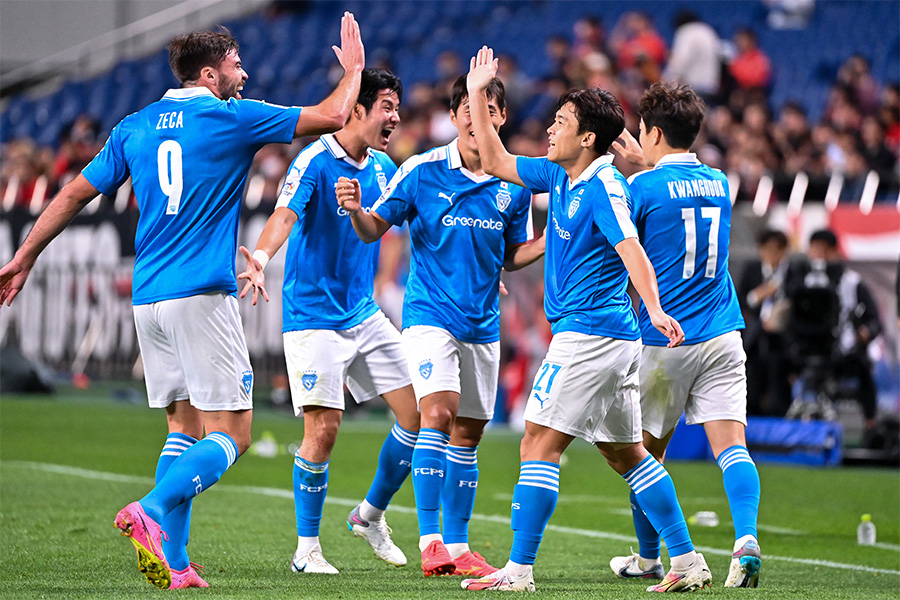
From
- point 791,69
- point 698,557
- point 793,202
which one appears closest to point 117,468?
point 698,557

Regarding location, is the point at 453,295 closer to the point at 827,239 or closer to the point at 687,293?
the point at 687,293

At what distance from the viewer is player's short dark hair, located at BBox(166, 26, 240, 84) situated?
5.33m

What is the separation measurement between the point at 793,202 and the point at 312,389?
960cm

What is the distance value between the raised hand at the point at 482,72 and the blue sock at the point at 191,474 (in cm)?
188

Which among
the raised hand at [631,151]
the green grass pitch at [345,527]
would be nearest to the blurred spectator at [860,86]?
the green grass pitch at [345,527]

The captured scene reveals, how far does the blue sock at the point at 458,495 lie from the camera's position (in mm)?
6051

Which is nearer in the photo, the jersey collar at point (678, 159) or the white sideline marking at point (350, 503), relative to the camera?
the jersey collar at point (678, 159)

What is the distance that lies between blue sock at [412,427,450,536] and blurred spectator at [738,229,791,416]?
6979mm

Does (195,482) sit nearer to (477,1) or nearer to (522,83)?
(522,83)

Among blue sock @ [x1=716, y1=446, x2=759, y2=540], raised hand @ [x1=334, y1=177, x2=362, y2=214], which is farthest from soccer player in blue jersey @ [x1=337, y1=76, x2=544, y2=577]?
blue sock @ [x1=716, y1=446, x2=759, y2=540]

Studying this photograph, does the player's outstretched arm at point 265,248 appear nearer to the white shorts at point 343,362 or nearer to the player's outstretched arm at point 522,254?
the white shorts at point 343,362

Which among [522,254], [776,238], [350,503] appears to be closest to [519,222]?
[522,254]

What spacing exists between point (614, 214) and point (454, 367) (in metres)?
1.33

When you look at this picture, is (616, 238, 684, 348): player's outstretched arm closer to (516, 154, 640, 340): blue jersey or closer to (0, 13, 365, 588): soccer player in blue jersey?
(516, 154, 640, 340): blue jersey
